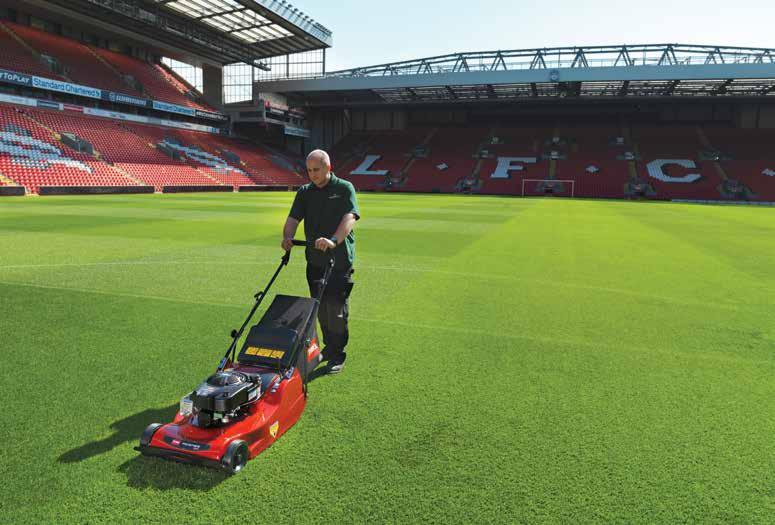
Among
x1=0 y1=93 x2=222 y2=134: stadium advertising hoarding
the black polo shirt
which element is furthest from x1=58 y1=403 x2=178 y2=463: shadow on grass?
x1=0 y1=93 x2=222 y2=134: stadium advertising hoarding

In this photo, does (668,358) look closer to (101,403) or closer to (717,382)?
(717,382)

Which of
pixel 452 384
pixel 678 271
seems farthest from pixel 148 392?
pixel 678 271

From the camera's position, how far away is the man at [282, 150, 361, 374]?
4.17 metres

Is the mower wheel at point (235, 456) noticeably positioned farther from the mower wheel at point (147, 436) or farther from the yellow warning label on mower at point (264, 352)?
the yellow warning label on mower at point (264, 352)

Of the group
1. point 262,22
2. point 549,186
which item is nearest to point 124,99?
point 262,22

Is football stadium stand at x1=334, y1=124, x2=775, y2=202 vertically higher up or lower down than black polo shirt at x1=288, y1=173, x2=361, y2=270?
higher up

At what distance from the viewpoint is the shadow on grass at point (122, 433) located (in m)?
2.90

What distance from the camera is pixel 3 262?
8711 mm

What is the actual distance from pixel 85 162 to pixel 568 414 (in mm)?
36241

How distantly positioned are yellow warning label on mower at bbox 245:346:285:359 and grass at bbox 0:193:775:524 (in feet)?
1.66

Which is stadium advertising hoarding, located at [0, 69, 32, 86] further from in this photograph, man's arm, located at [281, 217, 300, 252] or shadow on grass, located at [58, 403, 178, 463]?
shadow on grass, located at [58, 403, 178, 463]

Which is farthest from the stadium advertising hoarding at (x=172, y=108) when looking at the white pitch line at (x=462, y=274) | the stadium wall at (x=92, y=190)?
the white pitch line at (x=462, y=274)

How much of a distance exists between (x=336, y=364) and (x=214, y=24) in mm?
46045

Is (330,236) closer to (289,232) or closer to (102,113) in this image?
(289,232)
